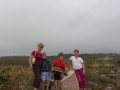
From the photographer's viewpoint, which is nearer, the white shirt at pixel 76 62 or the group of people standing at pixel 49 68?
the group of people standing at pixel 49 68

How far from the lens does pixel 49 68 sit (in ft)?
50.2

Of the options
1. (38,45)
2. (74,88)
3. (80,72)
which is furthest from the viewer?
(74,88)

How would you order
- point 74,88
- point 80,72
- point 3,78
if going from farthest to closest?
point 3,78
point 74,88
point 80,72

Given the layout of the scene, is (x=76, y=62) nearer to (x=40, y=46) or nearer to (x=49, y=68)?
(x=49, y=68)

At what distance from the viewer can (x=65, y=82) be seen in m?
16.0

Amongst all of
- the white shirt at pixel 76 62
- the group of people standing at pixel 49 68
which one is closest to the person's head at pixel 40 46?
the group of people standing at pixel 49 68

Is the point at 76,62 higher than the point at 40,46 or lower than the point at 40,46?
lower

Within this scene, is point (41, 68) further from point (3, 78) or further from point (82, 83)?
point (3, 78)

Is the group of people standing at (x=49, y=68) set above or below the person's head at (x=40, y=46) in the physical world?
below

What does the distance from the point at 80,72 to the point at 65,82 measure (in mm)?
1253

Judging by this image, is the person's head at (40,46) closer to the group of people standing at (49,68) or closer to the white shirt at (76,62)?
the group of people standing at (49,68)

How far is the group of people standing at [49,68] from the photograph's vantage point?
45.3 ft

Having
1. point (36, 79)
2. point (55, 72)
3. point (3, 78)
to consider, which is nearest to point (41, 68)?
point (36, 79)

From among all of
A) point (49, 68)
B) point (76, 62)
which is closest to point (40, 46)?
point (49, 68)
